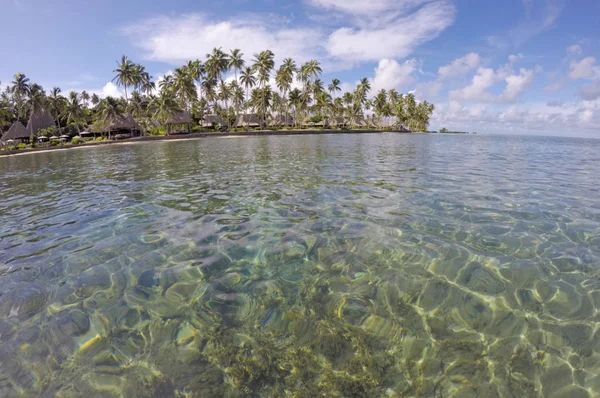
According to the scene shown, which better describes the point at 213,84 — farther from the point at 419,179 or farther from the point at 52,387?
the point at 52,387

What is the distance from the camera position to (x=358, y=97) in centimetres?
10544

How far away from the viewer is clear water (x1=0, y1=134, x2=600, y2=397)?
315cm

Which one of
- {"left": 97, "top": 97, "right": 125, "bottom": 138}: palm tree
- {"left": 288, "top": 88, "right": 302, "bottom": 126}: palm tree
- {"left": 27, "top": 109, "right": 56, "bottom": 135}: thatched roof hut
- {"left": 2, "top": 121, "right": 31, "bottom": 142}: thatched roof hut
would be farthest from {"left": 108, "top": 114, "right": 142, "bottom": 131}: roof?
{"left": 288, "top": 88, "right": 302, "bottom": 126}: palm tree

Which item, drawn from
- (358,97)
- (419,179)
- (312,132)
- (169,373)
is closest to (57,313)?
(169,373)

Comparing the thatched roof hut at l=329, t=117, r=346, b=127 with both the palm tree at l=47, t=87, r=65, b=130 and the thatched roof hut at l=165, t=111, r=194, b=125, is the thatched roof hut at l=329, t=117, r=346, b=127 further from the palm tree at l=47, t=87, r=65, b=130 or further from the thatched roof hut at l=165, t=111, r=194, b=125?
the palm tree at l=47, t=87, r=65, b=130

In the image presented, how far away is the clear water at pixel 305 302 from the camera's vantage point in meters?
3.15

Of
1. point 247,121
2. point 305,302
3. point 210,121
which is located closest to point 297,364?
point 305,302

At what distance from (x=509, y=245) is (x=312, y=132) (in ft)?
251

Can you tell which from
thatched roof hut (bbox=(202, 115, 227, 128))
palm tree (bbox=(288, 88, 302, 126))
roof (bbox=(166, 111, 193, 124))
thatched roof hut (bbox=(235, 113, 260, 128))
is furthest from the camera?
palm tree (bbox=(288, 88, 302, 126))

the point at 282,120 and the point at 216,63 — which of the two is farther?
the point at 282,120

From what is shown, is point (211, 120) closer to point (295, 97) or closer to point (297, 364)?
point (295, 97)

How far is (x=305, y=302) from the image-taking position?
434cm

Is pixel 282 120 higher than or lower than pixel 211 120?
higher

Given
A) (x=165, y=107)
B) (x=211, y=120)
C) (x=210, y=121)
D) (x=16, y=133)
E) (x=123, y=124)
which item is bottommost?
(x=16, y=133)
